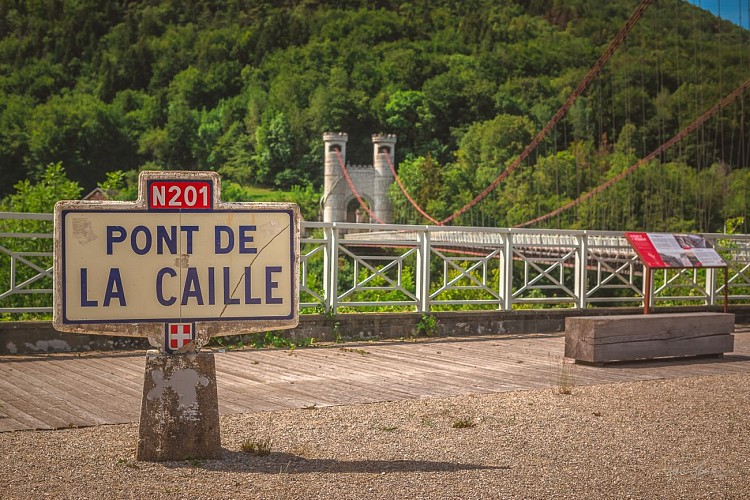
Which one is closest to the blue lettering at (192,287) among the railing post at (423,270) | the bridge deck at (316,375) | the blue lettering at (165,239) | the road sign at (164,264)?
the road sign at (164,264)

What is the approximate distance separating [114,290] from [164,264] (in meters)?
0.21

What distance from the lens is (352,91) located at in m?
81.8

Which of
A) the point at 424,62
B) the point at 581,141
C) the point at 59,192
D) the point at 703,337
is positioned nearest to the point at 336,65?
the point at 424,62

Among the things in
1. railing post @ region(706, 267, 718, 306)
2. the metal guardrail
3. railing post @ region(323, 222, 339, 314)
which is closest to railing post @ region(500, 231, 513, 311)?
the metal guardrail

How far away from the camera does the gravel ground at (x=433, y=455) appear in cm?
311

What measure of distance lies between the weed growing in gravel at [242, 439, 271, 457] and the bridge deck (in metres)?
0.83

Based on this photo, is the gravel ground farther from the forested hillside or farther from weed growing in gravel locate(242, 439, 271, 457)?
the forested hillside

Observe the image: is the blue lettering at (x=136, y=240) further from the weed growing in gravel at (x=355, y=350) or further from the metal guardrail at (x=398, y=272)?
the weed growing in gravel at (x=355, y=350)

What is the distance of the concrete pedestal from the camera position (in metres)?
3.50

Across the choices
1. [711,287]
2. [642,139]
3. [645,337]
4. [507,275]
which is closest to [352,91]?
[642,139]

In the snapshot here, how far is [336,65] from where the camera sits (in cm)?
7944

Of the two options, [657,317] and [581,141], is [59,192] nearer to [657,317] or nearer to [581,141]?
[657,317]

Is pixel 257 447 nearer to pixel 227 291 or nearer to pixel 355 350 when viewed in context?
pixel 227 291

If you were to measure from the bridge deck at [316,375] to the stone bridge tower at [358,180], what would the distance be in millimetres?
70007
